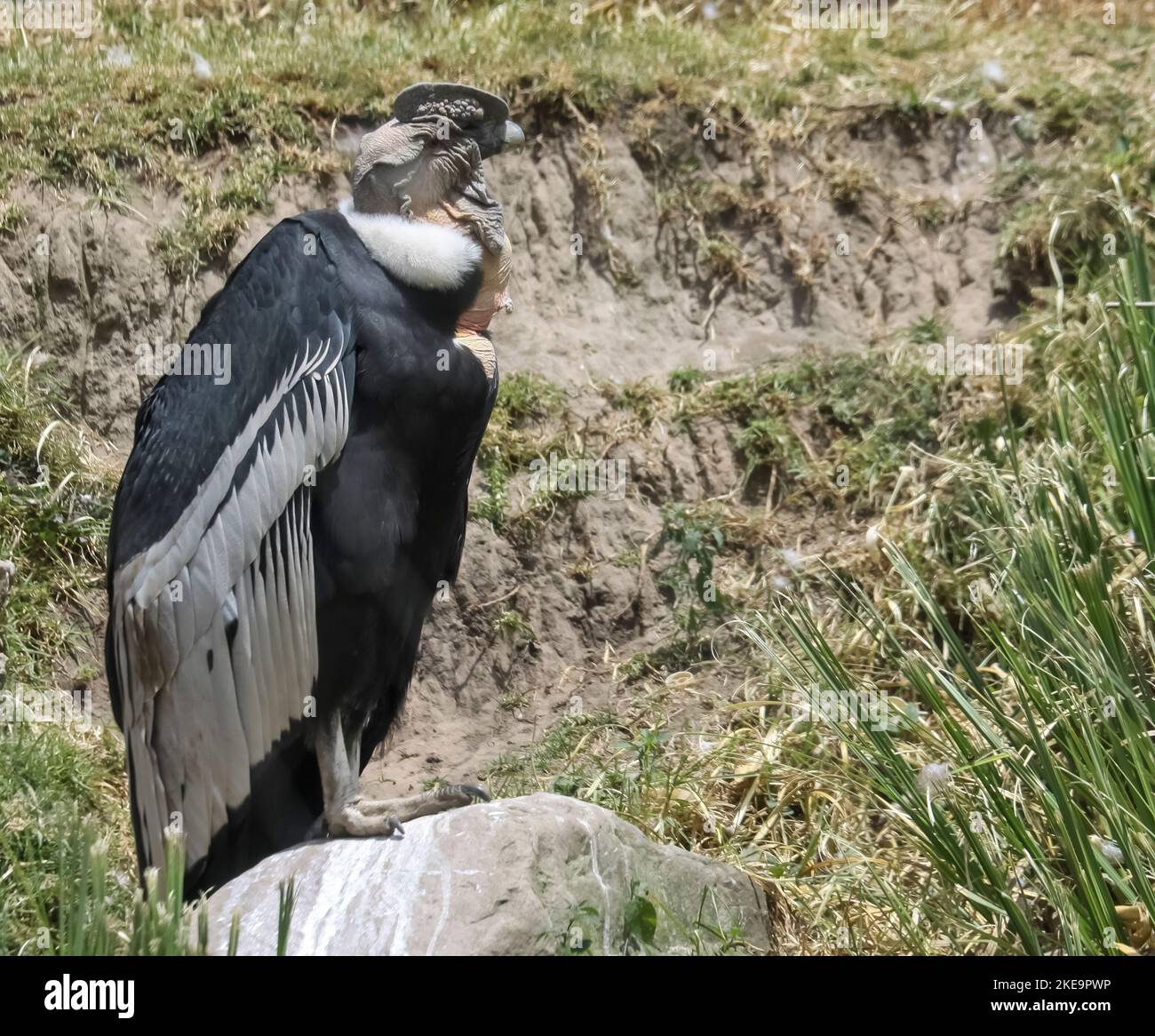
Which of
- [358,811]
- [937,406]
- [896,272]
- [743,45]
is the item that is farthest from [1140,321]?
[743,45]

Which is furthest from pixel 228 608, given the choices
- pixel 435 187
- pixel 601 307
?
pixel 601 307

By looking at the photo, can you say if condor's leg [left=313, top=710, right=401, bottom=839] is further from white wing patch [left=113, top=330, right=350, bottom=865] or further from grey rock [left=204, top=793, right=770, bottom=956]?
white wing patch [left=113, top=330, right=350, bottom=865]

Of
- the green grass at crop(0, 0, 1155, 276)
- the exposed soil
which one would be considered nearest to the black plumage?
the exposed soil

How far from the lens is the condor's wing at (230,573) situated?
3.64m

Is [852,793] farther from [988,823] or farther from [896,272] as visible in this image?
[896,272]

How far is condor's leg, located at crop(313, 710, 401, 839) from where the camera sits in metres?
3.64

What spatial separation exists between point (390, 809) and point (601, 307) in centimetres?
369

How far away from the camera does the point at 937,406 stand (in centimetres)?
638

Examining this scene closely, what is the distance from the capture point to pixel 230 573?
11.9 feet

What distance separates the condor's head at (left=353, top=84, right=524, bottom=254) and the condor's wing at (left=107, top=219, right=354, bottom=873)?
0.35 meters

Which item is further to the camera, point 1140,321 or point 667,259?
point 667,259

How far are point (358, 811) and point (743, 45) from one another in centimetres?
560

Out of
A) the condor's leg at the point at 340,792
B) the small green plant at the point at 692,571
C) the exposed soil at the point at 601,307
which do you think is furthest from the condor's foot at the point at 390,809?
the small green plant at the point at 692,571
